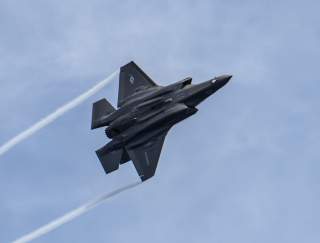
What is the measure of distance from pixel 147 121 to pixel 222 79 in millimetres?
9759

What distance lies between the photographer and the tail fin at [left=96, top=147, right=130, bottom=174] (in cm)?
8688

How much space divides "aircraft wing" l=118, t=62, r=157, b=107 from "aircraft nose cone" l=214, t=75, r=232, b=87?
8247mm

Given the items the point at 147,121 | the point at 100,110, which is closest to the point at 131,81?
the point at 100,110

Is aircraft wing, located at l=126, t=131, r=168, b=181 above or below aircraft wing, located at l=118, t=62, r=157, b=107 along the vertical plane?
below

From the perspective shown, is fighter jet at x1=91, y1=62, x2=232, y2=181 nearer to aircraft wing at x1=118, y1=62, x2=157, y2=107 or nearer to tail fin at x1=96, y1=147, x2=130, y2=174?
tail fin at x1=96, y1=147, x2=130, y2=174

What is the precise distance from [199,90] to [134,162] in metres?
11.1

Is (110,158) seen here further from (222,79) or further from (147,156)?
(222,79)

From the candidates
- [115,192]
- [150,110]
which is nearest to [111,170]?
[115,192]

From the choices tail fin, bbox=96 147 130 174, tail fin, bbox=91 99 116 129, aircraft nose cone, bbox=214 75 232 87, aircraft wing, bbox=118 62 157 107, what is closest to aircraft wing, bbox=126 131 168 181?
tail fin, bbox=96 147 130 174

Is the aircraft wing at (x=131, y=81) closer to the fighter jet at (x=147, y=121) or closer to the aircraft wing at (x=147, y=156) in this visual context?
the fighter jet at (x=147, y=121)

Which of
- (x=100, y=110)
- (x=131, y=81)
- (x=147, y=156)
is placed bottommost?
(x=147, y=156)

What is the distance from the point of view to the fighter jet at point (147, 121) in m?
85.6

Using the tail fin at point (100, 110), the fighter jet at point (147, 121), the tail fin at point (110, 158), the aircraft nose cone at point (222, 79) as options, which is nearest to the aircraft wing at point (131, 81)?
the tail fin at point (100, 110)

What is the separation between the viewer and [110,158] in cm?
8712
